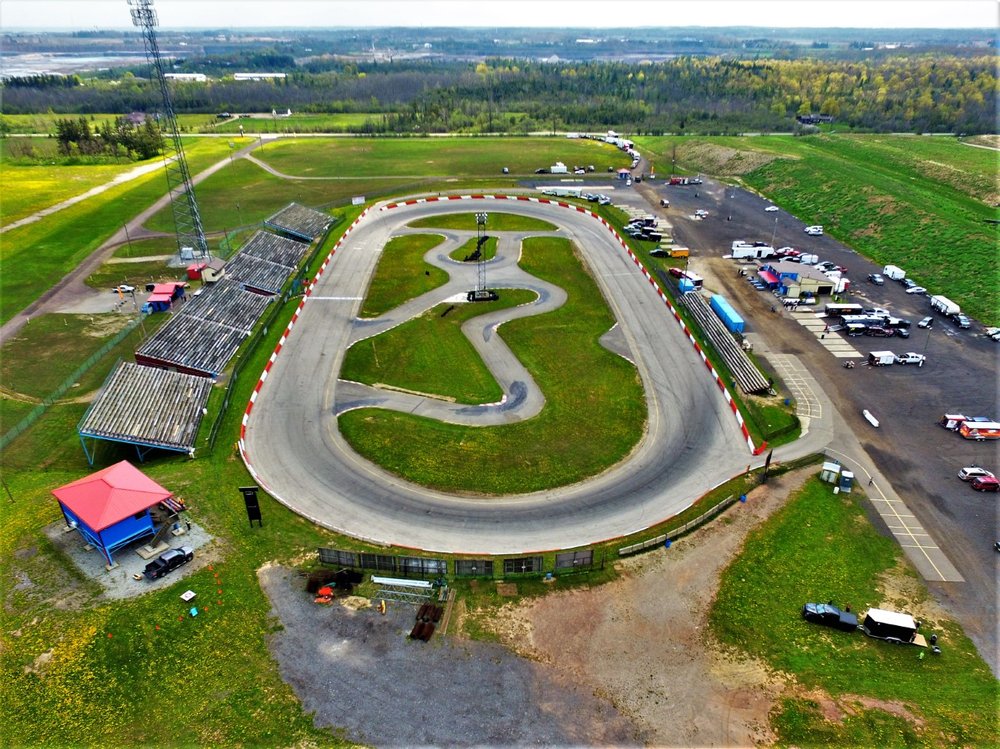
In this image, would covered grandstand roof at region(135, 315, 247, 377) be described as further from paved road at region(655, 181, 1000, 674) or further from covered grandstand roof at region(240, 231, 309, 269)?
paved road at region(655, 181, 1000, 674)

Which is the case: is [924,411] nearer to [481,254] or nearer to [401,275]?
[481,254]

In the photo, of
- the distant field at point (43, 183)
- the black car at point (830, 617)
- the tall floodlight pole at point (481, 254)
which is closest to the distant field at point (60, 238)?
the distant field at point (43, 183)

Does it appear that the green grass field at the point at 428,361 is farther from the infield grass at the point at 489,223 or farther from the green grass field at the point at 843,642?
the infield grass at the point at 489,223

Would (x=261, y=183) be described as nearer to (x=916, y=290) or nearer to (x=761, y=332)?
(x=761, y=332)

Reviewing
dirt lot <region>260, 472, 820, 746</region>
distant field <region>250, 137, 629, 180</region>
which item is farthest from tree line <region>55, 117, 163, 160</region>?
dirt lot <region>260, 472, 820, 746</region>

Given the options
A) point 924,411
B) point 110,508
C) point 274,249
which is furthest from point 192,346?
point 924,411

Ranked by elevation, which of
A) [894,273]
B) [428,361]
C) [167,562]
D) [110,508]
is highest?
[110,508]
